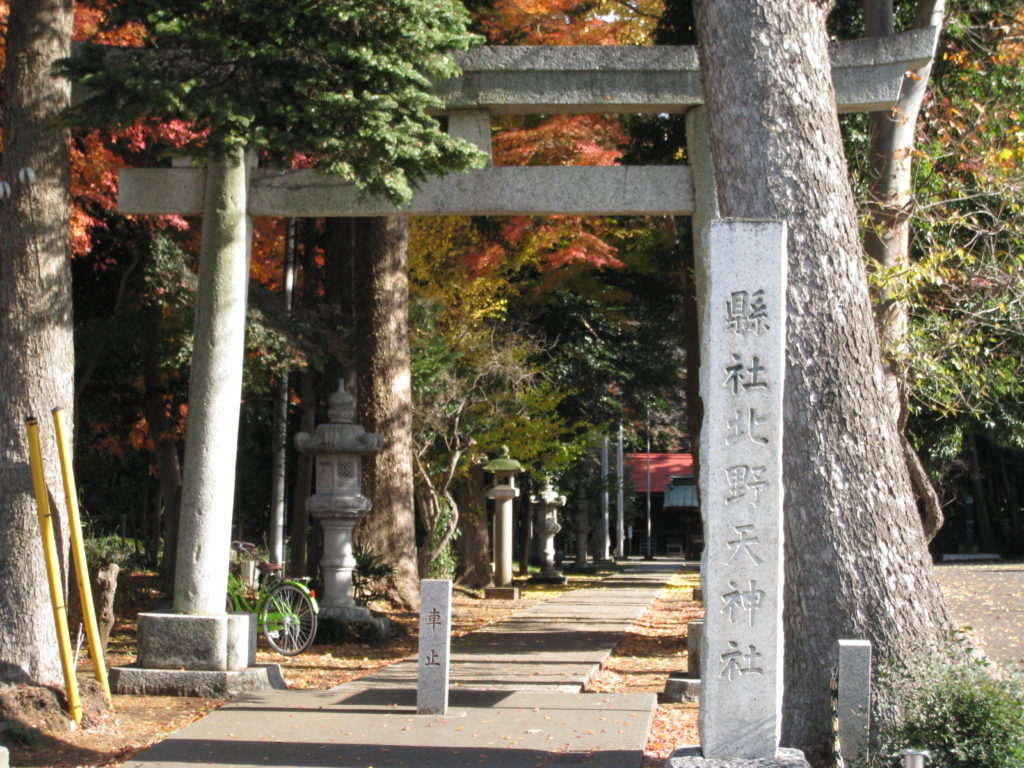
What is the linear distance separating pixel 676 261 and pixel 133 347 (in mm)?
8793

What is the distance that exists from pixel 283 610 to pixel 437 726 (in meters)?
5.51

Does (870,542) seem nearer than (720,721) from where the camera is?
No

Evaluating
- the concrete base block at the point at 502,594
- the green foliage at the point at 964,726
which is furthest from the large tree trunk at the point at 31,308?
the concrete base block at the point at 502,594

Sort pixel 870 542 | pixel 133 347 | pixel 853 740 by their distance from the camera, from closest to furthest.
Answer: pixel 853 740 → pixel 870 542 → pixel 133 347

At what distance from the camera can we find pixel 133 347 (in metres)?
17.2

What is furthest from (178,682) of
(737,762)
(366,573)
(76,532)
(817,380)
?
(366,573)

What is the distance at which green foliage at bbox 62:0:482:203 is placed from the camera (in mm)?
9516

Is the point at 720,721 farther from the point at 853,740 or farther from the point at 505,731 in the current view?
the point at 505,731

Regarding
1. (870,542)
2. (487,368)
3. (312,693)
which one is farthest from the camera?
(487,368)

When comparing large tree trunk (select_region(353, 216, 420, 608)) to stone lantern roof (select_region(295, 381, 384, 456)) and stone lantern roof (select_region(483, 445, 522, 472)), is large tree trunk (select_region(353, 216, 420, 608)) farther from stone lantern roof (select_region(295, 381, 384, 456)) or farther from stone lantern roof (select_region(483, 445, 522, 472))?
stone lantern roof (select_region(483, 445, 522, 472))

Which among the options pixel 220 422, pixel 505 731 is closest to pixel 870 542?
pixel 505 731

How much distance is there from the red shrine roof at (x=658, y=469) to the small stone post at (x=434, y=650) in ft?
141

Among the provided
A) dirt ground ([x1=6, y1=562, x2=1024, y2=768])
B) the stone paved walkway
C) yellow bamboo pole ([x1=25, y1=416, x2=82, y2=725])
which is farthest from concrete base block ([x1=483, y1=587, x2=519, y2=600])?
yellow bamboo pole ([x1=25, y1=416, x2=82, y2=725])

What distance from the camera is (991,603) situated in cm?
1828
